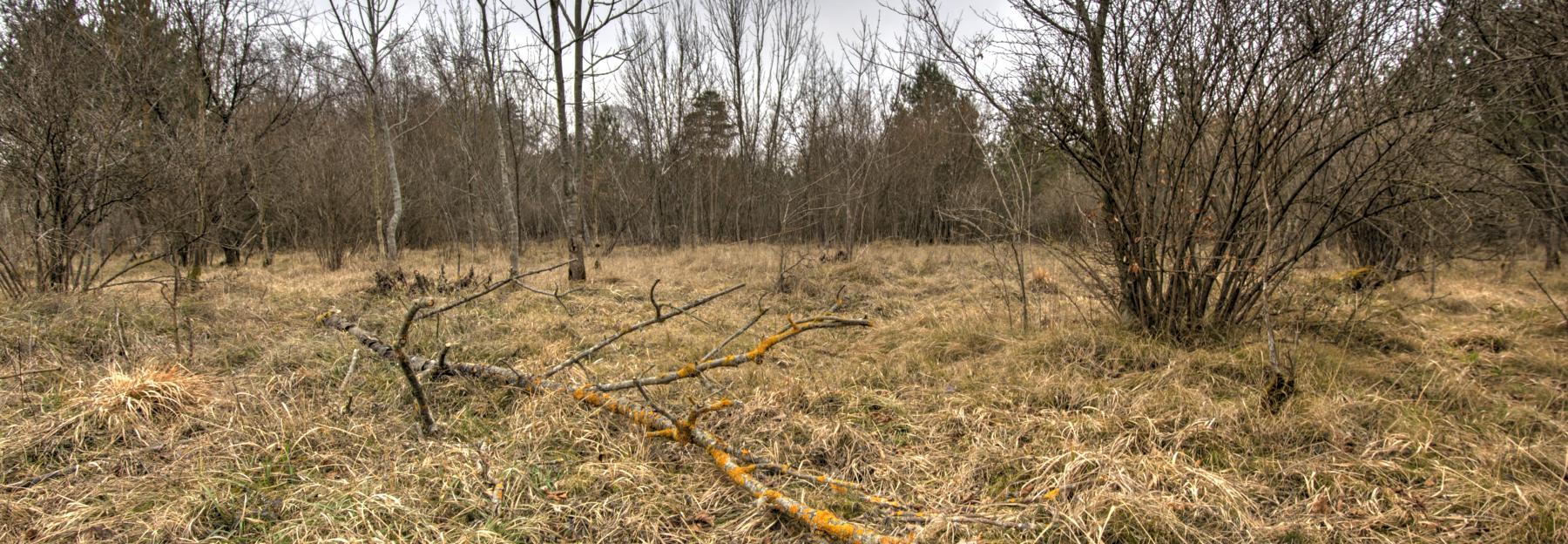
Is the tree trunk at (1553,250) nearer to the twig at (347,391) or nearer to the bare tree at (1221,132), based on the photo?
the bare tree at (1221,132)

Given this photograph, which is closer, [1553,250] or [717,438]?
[717,438]

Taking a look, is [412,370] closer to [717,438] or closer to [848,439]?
[717,438]

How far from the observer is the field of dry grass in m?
1.89

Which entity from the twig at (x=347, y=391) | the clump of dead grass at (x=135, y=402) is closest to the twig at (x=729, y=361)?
the twig at (x=347, y=391)

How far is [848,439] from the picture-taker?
2645 millimetres

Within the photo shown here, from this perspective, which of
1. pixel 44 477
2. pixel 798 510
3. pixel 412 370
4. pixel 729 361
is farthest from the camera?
pixel 729 361

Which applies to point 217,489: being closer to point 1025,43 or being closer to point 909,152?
point 1025,43

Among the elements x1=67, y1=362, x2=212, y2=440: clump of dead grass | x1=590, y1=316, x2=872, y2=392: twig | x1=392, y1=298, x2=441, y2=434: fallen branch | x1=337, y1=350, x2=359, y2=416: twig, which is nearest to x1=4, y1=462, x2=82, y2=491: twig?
x1=67, y1=362, x2=212, y2=440: clump of dead grass

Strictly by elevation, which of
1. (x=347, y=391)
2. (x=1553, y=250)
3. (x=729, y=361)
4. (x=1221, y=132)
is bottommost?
(x=347, y=391)

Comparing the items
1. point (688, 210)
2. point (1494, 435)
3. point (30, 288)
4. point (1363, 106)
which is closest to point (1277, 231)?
point (1363, 106)

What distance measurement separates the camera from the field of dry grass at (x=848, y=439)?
6.22 feet

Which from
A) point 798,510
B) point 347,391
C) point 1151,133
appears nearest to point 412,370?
point 347,391

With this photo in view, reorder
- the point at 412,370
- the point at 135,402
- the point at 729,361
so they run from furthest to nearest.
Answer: the point at 729,361, the point at 135,402, the point at 412,370

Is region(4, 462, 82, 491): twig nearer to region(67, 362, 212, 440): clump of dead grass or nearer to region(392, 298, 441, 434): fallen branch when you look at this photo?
region(67, 362, 212, 440): clump of dead grass
